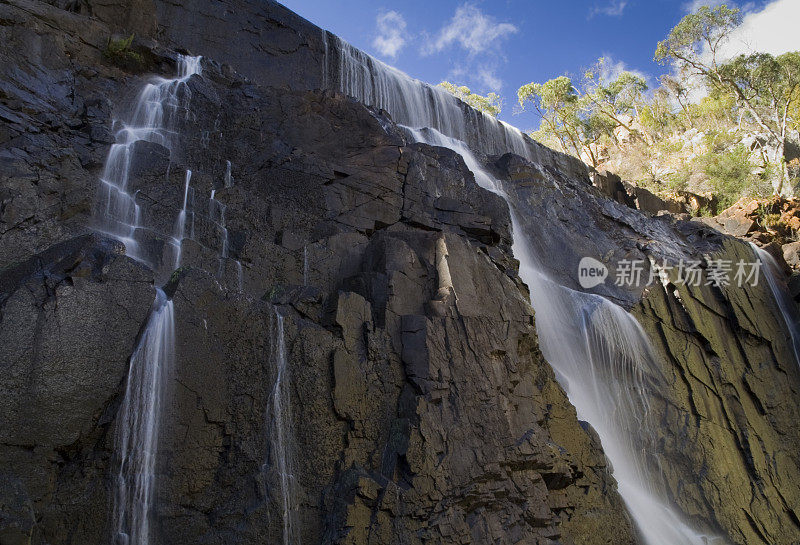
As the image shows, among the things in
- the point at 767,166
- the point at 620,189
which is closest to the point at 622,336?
the point at 620,189

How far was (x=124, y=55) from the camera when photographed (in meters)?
15.8

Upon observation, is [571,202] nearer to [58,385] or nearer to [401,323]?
[401,323]

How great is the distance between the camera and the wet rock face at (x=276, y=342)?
799 centimetres

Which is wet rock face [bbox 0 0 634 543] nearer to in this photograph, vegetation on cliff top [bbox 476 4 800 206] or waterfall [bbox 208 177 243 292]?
waterfall [bbox 208 177 243 292]

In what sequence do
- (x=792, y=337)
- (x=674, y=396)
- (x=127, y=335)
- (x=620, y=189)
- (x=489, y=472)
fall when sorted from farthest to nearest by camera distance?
(x=620, y=189)
(x=792, y=337)
(x=674, y=396)
(x=489, y=472)
(x=127, y=335)

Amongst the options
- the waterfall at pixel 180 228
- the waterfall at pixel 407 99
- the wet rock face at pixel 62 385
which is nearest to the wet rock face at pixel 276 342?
the wet rock face at pixel 62 385

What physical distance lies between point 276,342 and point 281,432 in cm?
134

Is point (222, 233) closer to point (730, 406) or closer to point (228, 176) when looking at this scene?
point (228, 176)

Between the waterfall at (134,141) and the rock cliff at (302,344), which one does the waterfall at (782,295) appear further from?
the waterfall at (134,141)

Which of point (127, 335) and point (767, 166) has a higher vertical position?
point (767, 166)

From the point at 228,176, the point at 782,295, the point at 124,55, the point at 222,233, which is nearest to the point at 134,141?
the point at 228,176

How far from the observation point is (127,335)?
27.9 ft

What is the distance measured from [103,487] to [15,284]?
304 centimetres

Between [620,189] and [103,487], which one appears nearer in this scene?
[103,487]
